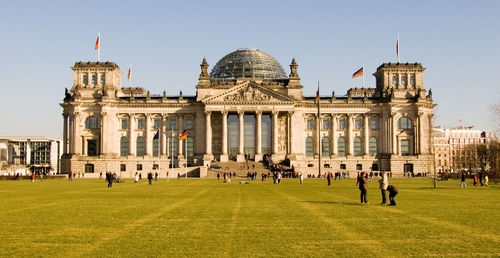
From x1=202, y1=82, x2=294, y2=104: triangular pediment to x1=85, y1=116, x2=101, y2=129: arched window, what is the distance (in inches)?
1041

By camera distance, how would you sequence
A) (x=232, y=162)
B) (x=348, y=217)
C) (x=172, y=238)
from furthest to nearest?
(x=232, y=162) → (x=348, y=217) → (x=172, y=238)

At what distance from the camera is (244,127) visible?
127625 mm

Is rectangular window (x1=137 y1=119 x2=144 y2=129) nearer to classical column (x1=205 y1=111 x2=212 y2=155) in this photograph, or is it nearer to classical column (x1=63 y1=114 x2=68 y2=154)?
classical column (x1=205 y1=111 x2=212 y2=155)

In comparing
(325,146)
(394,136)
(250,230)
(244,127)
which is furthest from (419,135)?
(250,230)

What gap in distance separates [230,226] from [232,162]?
9635cm

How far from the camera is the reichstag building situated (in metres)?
125

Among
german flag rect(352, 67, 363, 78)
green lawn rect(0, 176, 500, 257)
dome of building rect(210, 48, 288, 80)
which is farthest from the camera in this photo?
dome of building rect(210, 48, 288, 80)

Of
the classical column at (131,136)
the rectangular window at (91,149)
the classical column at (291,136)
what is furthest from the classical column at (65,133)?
the classical column at (291,136)

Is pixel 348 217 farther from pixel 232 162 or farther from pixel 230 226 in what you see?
pixel 232 162

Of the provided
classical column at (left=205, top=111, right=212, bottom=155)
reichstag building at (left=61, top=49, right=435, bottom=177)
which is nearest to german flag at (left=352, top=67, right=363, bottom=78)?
reichstag building at (left=61, top=49, right=435, bottom=177)

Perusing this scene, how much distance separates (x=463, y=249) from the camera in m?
16.8

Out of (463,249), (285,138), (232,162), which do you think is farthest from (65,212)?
(285,138)

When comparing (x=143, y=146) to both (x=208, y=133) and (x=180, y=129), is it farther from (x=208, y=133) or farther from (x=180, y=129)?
(x=208, y=133)

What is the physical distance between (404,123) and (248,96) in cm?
3808
